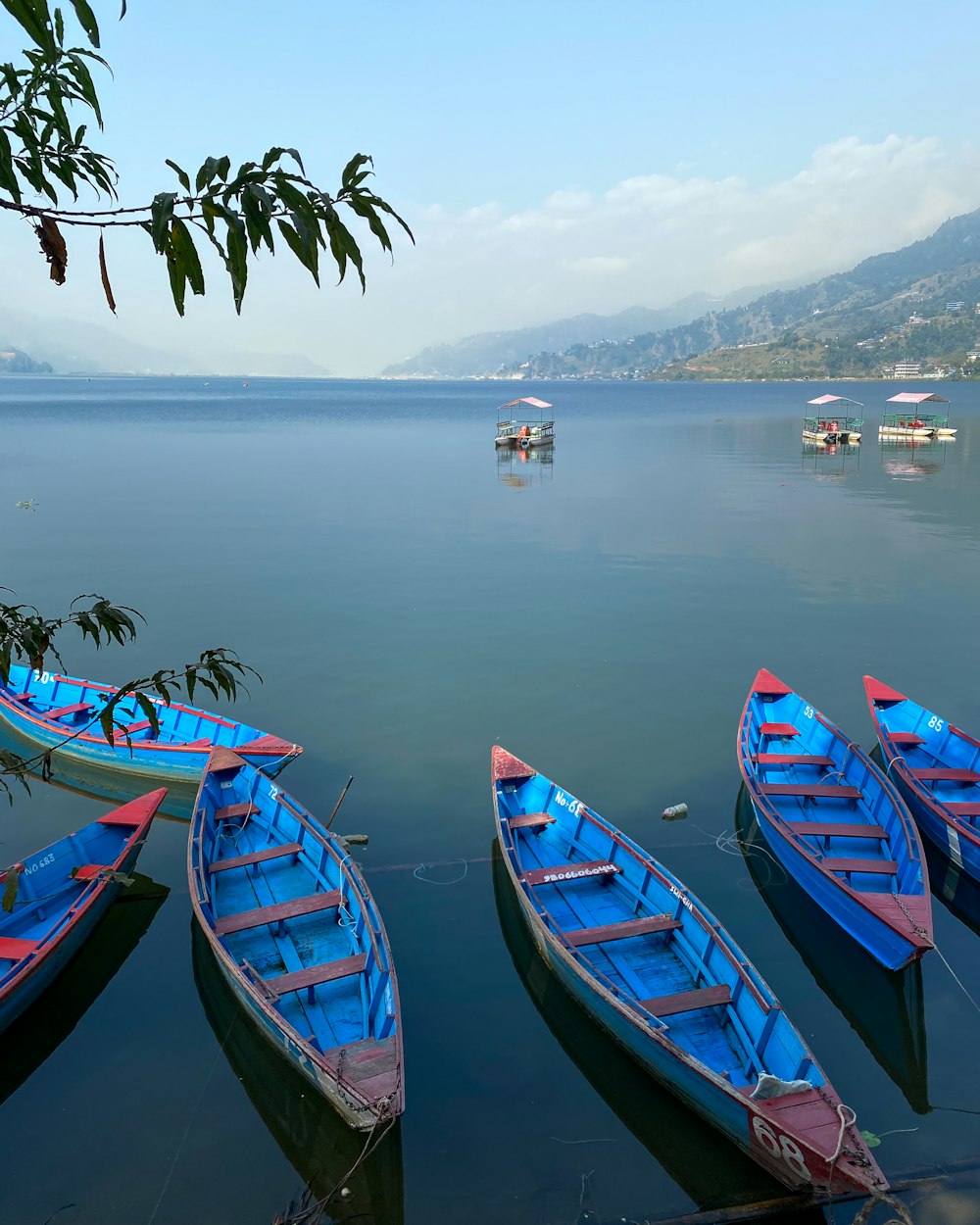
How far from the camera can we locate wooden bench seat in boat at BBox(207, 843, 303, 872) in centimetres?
1463

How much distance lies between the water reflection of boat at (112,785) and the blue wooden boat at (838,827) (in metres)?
12.2

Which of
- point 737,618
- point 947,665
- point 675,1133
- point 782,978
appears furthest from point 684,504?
point 675,1133

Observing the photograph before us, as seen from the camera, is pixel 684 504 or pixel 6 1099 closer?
pixel 6 1099

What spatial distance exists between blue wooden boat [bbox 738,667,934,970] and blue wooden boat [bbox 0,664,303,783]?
10333mm

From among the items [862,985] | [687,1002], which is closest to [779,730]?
[862,985]

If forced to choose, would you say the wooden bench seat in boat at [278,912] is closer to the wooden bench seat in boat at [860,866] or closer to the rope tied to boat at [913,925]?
the wooden bench seat in boat at [860,866]

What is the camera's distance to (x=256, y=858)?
1476 cm

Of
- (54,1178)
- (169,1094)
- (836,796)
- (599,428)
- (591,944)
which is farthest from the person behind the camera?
(599,428)

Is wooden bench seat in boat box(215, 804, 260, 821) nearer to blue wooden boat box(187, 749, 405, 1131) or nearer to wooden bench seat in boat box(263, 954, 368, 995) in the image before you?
blue wooden boat box(187, 749, 405, 1131)

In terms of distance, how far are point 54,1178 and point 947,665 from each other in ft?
81.7

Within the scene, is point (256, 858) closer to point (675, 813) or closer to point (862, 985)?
point (675, 813)

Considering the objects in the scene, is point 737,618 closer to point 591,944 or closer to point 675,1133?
point 591,944

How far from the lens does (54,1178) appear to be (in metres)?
10.3

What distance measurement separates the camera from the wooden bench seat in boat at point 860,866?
1414 centimetres
